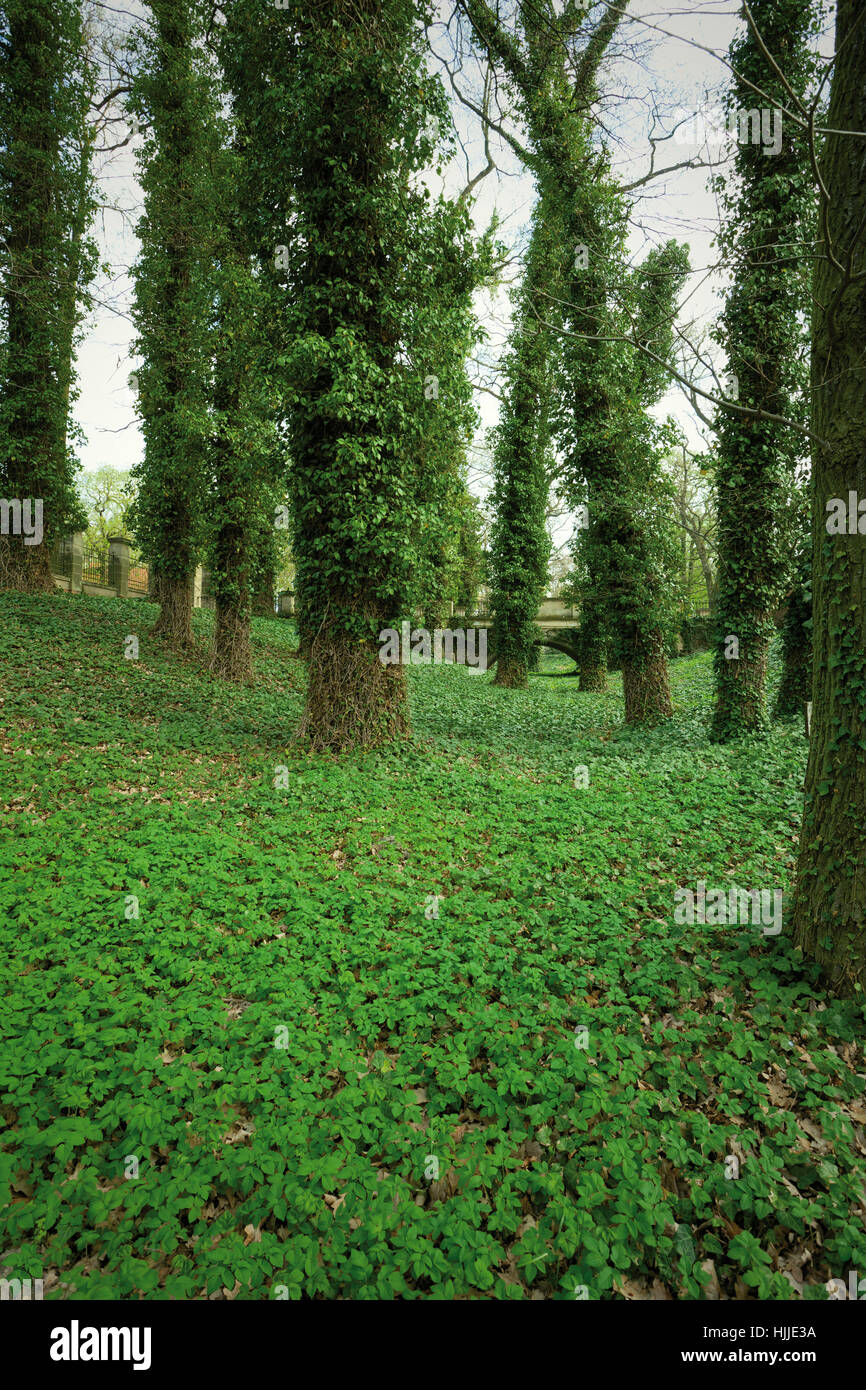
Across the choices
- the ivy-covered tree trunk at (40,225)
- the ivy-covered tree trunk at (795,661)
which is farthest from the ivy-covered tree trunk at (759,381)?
the ivy-covered tree trunk at (40,225)

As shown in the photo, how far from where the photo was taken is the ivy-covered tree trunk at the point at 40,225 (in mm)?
13320

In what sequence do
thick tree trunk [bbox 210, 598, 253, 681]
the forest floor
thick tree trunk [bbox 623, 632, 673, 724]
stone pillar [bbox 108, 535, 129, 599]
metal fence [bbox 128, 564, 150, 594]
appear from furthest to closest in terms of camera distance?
metal fence [bbox 128, 564, 150, 594]
stone pillar [bbox 108, 535, 129, 599]
thick tree trunk [bbox 210, 598, 253, 681]
thick tree trunk [bbox 623, 632, 673, 724]
the forest floor

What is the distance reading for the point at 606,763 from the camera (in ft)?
31.5

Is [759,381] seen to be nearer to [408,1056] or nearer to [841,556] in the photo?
[841,556]

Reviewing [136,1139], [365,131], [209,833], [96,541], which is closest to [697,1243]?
[136,1139]

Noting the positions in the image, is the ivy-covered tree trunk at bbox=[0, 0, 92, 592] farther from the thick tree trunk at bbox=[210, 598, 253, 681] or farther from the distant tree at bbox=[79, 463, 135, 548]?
the distant tree at bbox=[79, 463, 135, 548]

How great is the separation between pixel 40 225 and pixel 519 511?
551 inches

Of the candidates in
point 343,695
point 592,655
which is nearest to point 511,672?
point 592,655

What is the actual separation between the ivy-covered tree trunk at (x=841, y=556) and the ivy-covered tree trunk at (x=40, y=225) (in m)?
14.8

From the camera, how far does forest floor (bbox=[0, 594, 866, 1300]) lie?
2613mm

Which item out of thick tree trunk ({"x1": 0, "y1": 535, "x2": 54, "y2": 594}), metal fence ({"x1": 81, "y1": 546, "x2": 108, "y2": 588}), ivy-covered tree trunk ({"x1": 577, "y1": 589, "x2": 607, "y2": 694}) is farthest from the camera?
metal fence ({"x1": 81, "y1": 546, "x2": 108, "y2": 588})

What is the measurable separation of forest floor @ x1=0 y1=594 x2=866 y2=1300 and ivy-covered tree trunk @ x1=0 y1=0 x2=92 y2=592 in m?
10.0

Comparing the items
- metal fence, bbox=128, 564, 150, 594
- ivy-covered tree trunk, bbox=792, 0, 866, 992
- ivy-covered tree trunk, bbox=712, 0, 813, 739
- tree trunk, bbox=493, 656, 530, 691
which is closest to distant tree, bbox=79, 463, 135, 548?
metal fence, bbox=128, 564, 150, 594

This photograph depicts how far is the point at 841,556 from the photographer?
3988mm
